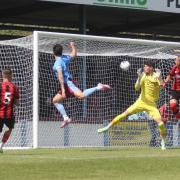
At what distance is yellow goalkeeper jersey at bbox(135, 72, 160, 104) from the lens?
1705cm

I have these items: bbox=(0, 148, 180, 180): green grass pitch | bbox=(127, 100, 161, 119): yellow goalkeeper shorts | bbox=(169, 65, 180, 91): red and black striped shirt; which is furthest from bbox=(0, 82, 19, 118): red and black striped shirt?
bbox=(169, 65, 180, 91): red and black striped shirt

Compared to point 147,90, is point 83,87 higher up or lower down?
higher up

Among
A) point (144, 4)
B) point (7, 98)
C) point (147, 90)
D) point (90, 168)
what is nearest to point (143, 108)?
point (147, 90)

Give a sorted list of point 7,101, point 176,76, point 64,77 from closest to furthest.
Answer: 1. point 7,101
2. point 64,77
3. point 176,76

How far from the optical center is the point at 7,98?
1550 cm

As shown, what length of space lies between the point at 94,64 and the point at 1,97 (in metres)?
6.96

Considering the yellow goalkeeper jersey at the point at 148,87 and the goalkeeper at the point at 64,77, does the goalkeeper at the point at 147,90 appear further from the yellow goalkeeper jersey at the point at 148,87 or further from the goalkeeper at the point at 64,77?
the goalkeeper at the point at 64,77

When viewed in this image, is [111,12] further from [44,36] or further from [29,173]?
[29,173]

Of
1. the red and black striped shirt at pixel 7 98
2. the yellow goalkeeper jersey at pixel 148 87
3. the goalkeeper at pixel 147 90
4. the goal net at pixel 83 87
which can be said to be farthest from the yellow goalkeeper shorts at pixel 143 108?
the red and black striped shirt at pixel 7 98

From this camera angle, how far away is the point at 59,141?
20.0 m

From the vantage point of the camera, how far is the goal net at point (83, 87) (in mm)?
19078

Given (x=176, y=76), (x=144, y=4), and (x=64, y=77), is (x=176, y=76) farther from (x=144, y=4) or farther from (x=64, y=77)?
(x=144, y=4)

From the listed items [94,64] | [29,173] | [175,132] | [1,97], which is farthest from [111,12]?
[29,173]

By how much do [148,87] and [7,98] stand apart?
3642mm
